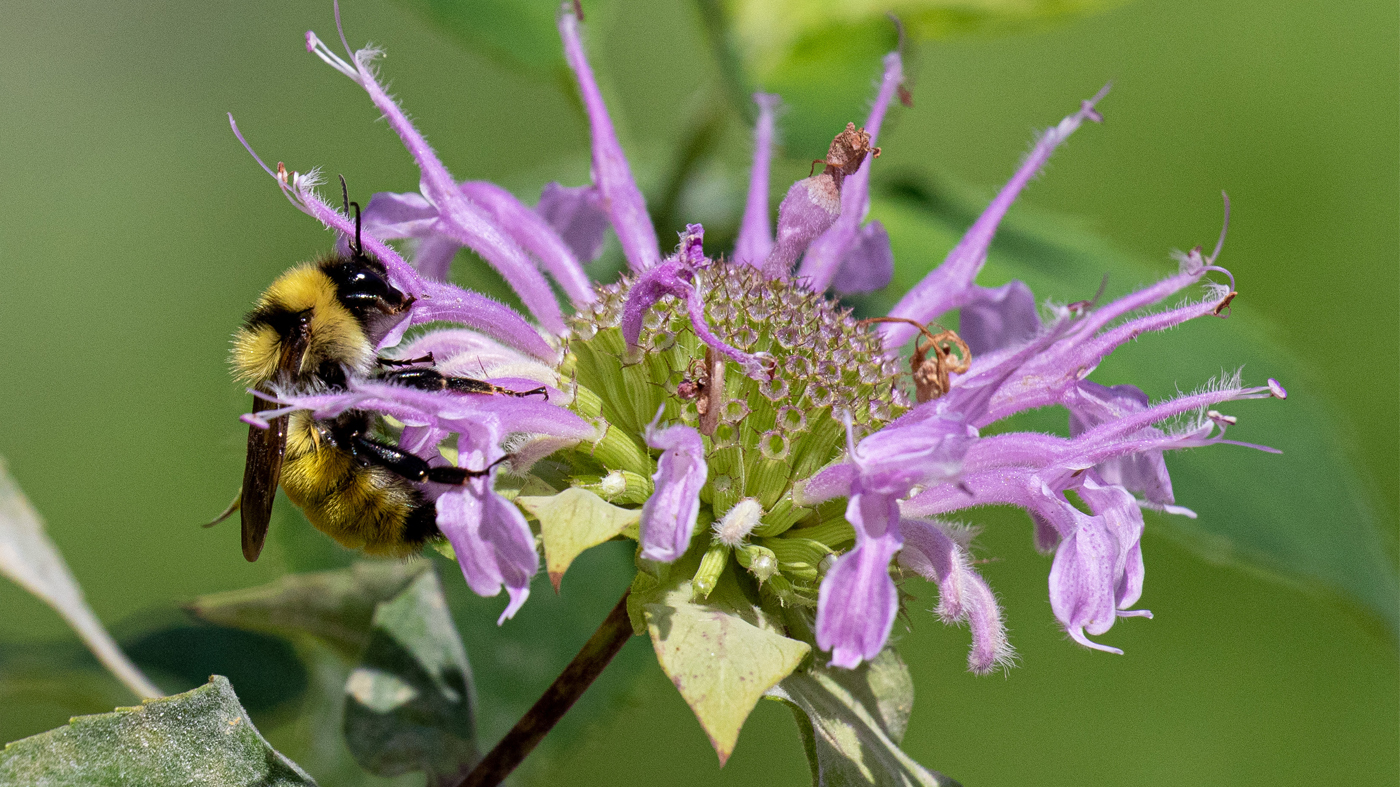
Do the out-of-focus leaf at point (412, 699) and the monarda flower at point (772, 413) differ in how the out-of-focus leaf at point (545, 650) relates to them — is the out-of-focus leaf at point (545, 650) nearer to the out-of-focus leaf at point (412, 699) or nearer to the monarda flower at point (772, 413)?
the out-of-focus leaf at point (412, 699)

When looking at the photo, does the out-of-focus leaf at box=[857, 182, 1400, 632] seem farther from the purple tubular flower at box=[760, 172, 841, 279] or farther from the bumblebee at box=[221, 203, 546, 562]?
the bumblebee at box=[221, 203, 546, 562]

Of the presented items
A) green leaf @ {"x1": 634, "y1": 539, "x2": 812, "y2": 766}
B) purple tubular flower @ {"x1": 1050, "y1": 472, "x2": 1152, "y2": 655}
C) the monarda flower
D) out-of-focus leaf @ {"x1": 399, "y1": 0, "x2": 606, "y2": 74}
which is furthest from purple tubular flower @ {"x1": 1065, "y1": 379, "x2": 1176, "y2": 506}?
out-of-focus leaf @ {"x1": 399, "y1": 0, "x2": 606, "y2": 74}

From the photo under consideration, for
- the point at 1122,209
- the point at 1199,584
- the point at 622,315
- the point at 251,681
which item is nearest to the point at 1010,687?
the point at 1199,584

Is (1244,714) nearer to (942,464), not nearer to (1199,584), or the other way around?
(1199,584)

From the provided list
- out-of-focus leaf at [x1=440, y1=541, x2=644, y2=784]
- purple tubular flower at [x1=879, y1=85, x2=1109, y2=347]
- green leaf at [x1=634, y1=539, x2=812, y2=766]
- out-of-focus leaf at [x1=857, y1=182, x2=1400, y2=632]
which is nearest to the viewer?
green leaf at [x1=634, y1=539, x2=812, y2=766]

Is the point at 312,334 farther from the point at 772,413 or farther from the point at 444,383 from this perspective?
the point at 772,413

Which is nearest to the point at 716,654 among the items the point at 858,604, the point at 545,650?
the point at 858,604

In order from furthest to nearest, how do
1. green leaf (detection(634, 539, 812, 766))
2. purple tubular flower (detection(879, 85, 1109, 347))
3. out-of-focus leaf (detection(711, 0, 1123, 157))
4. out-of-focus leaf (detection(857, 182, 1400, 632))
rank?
out-of-focus leaf (detection(711, 0, 1123, 157)) → out-of-focus leaf (detection(857, 182, 1400, 632)) → purple tubular flower (detection(879, 85, 1109, 347)) → green leaf (detection(634, 539, 812, 766))
